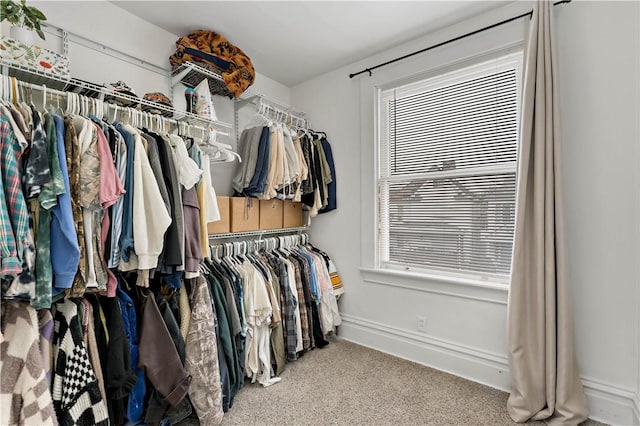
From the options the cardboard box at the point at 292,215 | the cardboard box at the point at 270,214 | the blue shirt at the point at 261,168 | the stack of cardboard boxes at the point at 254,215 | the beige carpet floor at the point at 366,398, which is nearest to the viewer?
the beige carpet floor at the point at 366,398

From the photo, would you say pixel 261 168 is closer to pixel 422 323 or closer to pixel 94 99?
pixel 94 99

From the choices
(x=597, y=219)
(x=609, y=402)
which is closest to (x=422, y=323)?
(x=609, y=402)

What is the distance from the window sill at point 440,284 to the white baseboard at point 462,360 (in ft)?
1.16

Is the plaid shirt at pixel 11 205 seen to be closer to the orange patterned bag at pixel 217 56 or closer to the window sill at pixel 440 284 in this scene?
the orange patterned bag at pixel 217 56

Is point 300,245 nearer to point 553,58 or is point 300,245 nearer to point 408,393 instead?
point 408,393

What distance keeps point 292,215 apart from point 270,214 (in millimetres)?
283

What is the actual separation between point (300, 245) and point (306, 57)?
1625 mm

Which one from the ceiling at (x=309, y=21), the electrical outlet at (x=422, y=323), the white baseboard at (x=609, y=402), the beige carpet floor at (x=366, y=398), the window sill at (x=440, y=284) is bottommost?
the beige carpet floor at (x=366, y=398)

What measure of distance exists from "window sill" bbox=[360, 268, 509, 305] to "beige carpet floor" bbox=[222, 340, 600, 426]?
22.5 inches

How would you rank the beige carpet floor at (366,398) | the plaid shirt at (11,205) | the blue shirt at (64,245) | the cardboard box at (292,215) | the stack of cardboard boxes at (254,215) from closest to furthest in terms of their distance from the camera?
the plaid shirt at (11,205)
the blue shirt at (64,245)
the beige carpet floor at (366,398)
the stack of cardboard boxes at (254,215)
the cardboard box at (292,215)

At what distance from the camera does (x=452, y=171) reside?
7.28 ft

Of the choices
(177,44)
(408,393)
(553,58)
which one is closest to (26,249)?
(177,44)

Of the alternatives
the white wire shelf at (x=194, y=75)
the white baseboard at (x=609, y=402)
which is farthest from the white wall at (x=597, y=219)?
the white wire shelf at (x=194, y=75)

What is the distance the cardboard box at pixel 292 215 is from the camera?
8.73 feet
